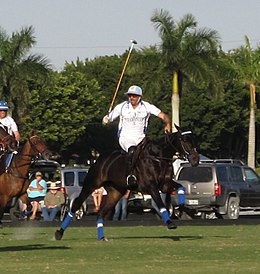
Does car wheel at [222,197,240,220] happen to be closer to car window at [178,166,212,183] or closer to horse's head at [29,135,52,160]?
car window at [178,166,212,183]

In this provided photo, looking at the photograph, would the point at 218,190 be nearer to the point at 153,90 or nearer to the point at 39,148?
the point at 39,148

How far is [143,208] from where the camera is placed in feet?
125

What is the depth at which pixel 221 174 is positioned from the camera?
35281 millimetres

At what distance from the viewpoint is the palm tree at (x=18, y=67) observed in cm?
6022

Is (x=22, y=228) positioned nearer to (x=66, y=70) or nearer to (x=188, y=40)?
(x=188, y=40)

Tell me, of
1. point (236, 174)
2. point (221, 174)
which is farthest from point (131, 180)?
point (236, 174)

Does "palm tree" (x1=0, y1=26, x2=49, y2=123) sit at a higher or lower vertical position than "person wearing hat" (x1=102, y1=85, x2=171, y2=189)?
higher

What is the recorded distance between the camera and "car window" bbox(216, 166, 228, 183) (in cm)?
3506

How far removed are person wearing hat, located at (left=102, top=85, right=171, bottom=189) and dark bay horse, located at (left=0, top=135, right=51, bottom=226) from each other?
7.82ft

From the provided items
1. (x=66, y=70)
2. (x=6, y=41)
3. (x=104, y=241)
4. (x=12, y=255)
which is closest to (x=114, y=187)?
(x=104, y=241)

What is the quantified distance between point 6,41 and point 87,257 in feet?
156

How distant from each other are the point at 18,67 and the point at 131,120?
1707 inches

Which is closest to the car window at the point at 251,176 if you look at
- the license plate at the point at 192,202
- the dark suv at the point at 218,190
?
the dark suv at the point at 218,190

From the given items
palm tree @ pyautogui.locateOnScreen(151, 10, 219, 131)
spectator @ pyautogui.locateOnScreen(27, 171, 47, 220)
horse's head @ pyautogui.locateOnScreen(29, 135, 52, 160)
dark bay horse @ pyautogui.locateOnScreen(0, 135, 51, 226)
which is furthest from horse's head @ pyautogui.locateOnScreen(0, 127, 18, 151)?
palm tree @ pyautogui.locateOnScreen(151, 10, 219, 131)
